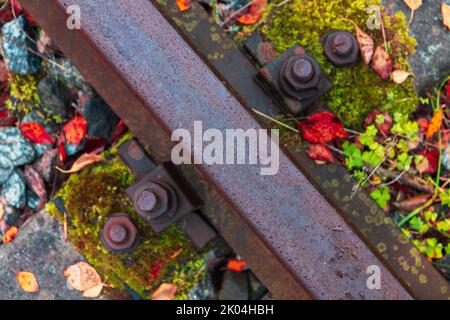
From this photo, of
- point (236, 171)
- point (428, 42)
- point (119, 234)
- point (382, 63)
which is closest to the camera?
point (236, 171)

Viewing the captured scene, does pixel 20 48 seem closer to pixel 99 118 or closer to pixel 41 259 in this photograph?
pixel 99 118

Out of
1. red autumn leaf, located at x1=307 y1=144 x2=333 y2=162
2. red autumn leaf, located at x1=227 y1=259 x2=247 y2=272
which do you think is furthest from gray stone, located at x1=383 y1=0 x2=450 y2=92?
red autumn leaf, located at x1=227 y1=259 x2=247 y2=272

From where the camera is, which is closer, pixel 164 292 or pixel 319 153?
pixel 319 153

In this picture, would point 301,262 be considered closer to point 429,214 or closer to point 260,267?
point 260,267

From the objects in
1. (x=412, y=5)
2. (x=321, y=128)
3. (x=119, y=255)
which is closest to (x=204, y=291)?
(x=119, y=255)

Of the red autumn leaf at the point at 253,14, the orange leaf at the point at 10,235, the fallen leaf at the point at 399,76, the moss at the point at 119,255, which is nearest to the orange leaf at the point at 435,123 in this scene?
the fallen leaf at the point at 399,76

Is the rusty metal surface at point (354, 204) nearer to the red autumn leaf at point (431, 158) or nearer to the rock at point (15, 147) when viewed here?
the red autumn leaf at point (431, 158)
